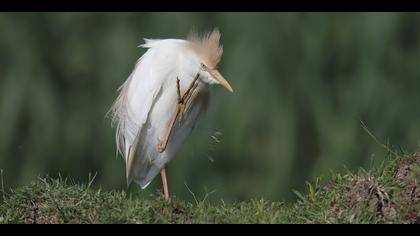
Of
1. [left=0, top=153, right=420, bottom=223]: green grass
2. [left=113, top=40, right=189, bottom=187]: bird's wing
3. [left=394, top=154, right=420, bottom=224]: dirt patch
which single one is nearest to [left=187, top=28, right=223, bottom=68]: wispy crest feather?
[left=113, top=40, right=189, bottom=187]: bird's wing

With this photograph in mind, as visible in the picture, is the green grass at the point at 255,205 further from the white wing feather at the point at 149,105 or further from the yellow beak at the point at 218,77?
the white wing feather at the point at 149,105

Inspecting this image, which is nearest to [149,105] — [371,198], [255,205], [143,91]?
[143,91]

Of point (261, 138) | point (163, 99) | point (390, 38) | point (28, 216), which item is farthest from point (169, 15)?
point (28, 216)

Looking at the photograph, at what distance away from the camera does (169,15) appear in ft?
25.5

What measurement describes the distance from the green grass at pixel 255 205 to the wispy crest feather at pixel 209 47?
3.79 ft

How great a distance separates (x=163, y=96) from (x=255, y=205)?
4.71 feet

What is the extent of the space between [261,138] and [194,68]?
2.99 meters

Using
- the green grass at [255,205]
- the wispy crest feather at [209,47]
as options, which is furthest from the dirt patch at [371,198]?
the wispy crest feather at [209,47]

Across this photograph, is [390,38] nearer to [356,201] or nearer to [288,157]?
[288,157]

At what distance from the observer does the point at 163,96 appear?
15.6ft

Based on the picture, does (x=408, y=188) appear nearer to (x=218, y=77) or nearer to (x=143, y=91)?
(x=218, y=77)
